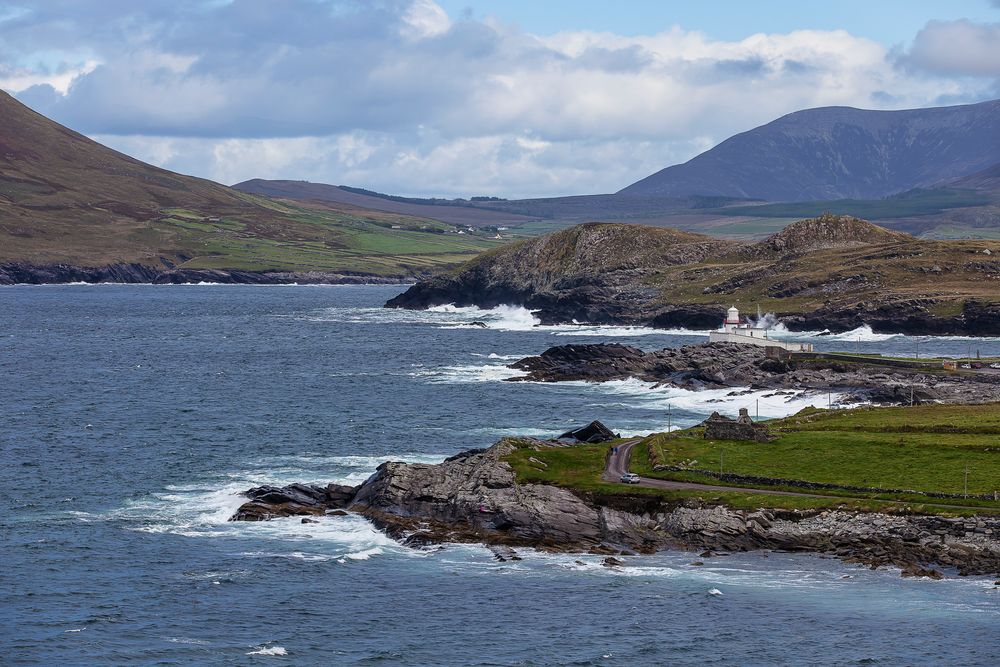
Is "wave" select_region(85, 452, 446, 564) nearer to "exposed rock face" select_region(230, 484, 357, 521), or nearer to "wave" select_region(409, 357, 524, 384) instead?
"exposed rock face" select_region(230, 484, 357, 521)

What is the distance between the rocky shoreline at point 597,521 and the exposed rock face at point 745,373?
47568 mm

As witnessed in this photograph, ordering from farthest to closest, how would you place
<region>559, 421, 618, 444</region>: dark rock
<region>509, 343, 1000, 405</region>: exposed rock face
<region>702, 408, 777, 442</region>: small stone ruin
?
1. <region>509, 343, 1000, 405</region>: exposed rock face
2. <region>559, 421, 618, 444</region>: dark rock
3. <region>702, 408, 777, 442</region>: small stone ruin

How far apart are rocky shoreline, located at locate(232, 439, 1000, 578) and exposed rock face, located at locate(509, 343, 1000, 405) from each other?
47568 mm

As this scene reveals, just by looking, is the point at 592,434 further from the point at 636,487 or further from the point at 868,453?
the point at 868,453

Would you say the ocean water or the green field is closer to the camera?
the ocean water

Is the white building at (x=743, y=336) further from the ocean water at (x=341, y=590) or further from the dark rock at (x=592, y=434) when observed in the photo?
the dark rock at (x=592, y=434)

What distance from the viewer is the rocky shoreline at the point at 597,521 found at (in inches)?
2510

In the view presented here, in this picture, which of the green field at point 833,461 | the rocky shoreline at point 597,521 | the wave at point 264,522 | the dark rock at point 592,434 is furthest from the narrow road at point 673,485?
the wave at point 264,522

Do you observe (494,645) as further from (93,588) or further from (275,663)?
(93,588)

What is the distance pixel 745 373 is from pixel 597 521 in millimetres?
71615

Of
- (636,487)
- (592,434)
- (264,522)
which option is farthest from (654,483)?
(264,522)

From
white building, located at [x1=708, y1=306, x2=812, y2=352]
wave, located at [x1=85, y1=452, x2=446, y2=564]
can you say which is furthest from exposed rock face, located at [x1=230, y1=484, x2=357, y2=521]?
white building, located at [x1=708, y1=306, x2=812, y2=352]

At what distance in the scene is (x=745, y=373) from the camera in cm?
13775

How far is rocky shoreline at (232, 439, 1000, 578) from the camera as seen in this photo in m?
63.8
